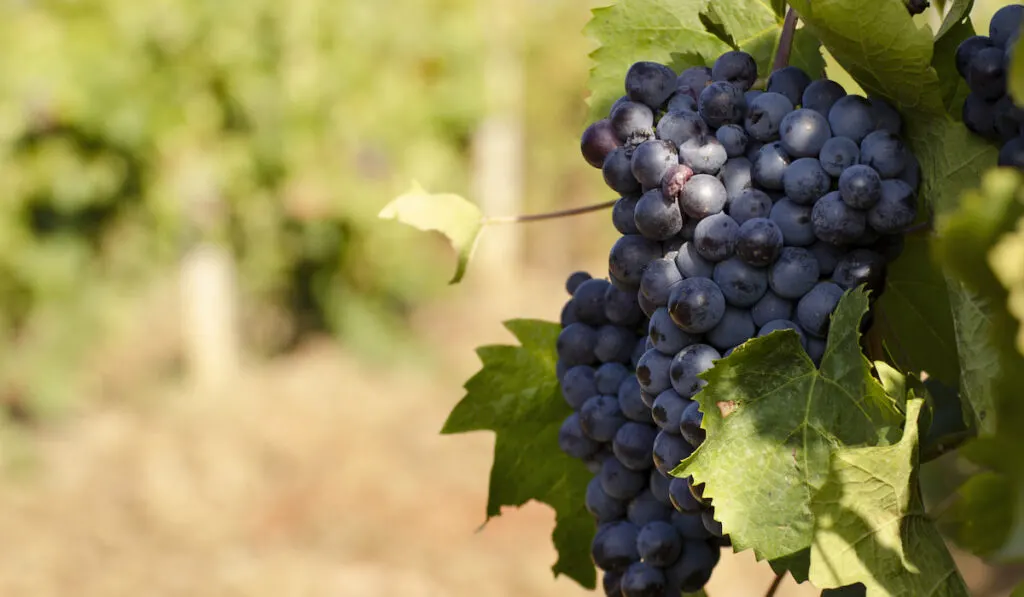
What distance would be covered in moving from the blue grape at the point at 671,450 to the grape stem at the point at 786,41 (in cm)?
22

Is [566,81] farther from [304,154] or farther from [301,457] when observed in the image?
[301,457]

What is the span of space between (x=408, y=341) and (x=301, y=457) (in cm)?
145

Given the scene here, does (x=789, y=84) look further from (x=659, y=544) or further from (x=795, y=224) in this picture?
(x=659, y=544)

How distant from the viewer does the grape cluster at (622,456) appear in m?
0.64

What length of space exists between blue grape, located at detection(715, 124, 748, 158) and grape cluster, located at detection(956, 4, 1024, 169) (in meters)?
0.11

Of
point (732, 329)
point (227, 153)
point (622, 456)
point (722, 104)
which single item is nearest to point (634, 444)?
point (622, 456)

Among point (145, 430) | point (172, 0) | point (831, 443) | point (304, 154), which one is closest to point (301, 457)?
point (145, 430)

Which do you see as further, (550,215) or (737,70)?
(550,215)

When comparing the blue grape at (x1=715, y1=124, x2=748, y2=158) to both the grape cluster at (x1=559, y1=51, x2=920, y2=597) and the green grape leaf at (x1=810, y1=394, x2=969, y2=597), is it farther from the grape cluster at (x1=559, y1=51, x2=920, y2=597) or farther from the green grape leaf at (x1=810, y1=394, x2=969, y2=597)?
the green grape leaf at (x1=810, y1=394, x2=969, y2=597)

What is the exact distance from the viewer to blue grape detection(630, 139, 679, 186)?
1.84 ft

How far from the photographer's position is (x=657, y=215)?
0.56 metres

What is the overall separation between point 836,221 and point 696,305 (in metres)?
0.09

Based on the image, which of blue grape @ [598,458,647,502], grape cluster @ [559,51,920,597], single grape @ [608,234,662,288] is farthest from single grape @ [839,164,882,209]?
blue grape @ [598,458,647,502]

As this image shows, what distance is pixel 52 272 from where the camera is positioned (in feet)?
16.0
